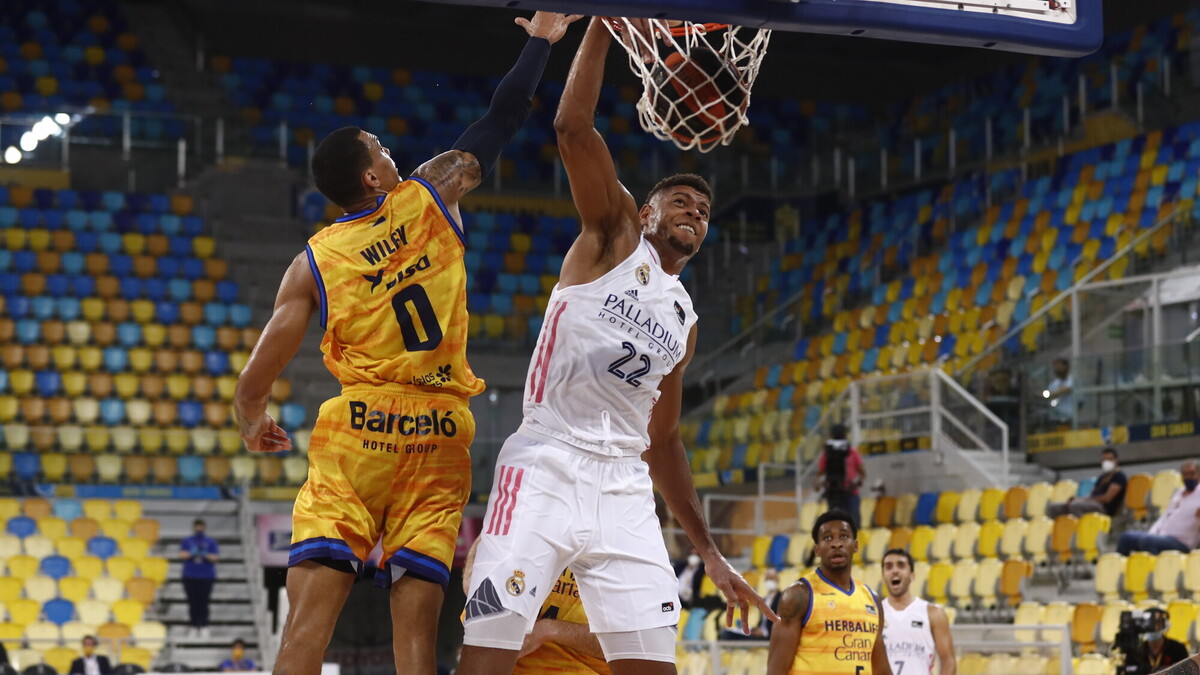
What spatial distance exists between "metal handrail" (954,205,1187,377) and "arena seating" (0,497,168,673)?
369 inches

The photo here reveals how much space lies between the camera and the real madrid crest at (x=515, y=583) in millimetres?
4734

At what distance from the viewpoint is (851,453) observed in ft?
53.5

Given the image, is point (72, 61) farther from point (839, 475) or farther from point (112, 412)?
point (839, 475)

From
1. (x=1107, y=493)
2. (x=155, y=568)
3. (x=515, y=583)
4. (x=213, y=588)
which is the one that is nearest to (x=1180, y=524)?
(x=1107, y=493)

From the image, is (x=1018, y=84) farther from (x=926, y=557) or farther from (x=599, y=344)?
(x=599, y=344)

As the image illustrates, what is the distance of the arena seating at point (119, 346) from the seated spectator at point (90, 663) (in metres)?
2.90

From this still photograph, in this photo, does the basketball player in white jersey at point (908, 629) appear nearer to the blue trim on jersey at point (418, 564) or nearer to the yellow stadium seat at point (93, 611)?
the blue trim on jersey at point (418, 564)

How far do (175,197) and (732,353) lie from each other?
27.0ft

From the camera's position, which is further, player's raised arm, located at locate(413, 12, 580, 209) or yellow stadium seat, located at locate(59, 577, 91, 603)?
yellow stadium seat, located at locate(59, 577, 91, 603)

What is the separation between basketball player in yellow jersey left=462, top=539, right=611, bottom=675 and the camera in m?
5.62

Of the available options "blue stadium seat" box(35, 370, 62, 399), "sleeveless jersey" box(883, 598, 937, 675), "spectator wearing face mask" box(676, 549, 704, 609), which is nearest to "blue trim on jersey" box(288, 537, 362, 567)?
"sleeveless jersey" box(883, 598, 937, 675)

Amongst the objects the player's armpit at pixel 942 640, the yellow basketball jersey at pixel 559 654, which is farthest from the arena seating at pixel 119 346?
the yellow basketball jersey at pixel 559 654

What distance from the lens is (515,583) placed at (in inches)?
187

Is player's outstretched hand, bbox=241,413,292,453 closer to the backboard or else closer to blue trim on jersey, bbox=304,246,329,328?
blue trim on jersey, bbox=304,246,329,328
